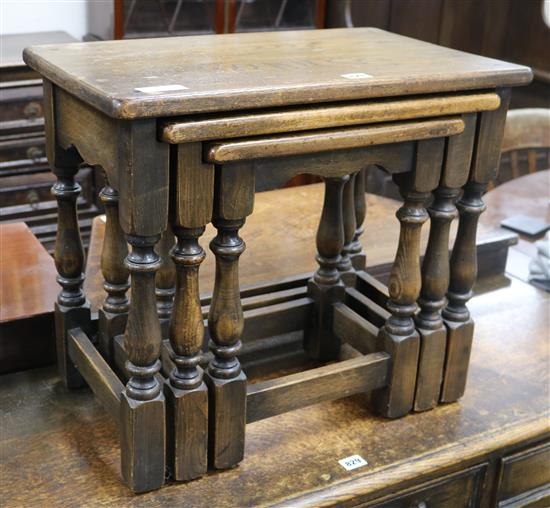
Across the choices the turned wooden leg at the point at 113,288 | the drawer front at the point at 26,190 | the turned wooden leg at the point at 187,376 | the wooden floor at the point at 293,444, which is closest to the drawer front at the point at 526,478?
the wooden floor at the point at 293,444

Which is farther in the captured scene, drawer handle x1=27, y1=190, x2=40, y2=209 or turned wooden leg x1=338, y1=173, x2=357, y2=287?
drawer handle x1=27, y1=190, x2=40, y2=209

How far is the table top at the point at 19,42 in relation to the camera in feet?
8.05

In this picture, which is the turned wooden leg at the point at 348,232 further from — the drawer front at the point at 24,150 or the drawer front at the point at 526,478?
the drawer front at the point at 24,150

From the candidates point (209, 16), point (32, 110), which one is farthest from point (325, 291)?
point (209, 16)

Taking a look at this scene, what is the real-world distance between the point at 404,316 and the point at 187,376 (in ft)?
1.03

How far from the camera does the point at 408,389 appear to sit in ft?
3.99

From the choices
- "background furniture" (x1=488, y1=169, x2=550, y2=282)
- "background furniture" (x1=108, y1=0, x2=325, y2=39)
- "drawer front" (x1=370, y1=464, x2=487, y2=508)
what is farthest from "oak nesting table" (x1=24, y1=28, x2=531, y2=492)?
"background furniture" (x1=108, y1=0, x2=325, y2=39)

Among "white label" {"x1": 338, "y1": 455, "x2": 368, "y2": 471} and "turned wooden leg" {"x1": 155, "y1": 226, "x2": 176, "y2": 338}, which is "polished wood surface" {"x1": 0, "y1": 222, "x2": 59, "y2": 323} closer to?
"turned wooden leg" {"x1": 155, "y1": 226, "x2": 176, "y2": 338}

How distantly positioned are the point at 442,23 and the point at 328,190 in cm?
207

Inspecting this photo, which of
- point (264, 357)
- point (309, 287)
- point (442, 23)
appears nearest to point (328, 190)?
point (309, 287)

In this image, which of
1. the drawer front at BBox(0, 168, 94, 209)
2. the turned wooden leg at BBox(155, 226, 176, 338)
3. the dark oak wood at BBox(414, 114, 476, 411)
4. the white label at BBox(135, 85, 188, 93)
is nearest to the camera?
the white label at BBox(135, 85, 188, 93)

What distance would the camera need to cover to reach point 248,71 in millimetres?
1032

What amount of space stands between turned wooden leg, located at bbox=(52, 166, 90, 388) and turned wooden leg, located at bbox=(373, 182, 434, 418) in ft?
1.35

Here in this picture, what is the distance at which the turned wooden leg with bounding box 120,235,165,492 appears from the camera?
0.96m
